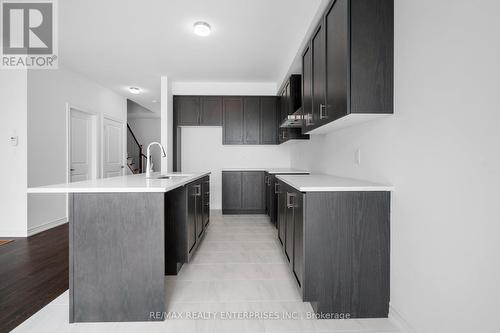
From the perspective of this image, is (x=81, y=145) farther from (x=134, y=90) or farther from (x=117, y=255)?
(x=117, y=255)

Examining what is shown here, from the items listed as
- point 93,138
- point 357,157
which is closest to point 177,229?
point 357,157

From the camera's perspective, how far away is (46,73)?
3992 mm

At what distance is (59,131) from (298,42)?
13.2 feet

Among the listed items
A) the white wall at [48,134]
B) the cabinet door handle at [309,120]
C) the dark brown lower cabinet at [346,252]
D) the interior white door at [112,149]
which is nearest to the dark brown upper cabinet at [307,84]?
the cabinet door handle at [309,120]

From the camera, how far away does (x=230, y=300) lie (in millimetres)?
2018

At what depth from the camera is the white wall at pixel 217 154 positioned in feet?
18.8

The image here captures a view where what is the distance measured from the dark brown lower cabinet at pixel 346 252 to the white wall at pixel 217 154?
13.0 ft

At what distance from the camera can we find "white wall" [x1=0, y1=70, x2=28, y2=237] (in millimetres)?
3625

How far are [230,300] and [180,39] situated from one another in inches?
123

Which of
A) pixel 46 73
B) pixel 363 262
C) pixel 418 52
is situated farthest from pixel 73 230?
pixel 46 73

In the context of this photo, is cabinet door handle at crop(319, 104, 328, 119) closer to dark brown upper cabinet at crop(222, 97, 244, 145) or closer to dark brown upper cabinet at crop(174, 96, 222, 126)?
dark brown upper cabinet at crop(222, 97, 244, 145)

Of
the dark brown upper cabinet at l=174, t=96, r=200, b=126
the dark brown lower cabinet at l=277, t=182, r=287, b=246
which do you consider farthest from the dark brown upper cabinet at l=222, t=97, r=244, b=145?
the dark brown lower cabinet at l=277, t=182, r=287, b=246

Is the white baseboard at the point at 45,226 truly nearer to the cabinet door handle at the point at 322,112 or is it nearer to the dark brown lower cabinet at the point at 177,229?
the dark brown lower cabinet at the point at 177,229

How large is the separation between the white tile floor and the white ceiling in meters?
2.63
